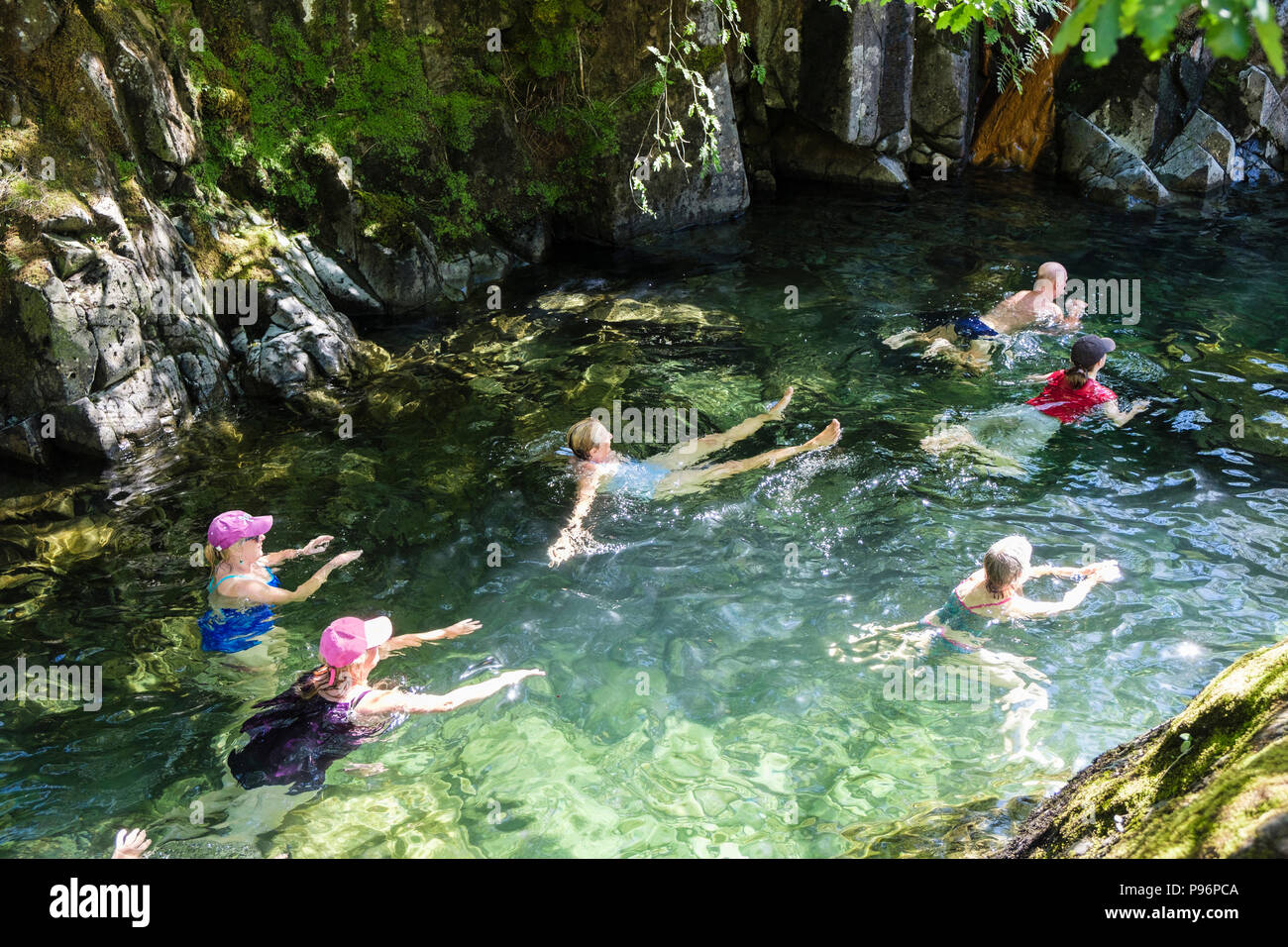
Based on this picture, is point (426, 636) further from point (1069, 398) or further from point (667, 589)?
point (1069, 398)

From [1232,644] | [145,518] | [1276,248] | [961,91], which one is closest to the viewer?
[1232,644]

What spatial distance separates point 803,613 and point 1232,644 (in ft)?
9.93

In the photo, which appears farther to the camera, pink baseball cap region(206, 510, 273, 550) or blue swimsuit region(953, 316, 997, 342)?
blue swimsuit region(953, 316, 997, 342)

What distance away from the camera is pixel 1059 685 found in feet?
20.3

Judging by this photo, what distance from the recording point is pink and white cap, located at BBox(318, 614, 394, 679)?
217 inches

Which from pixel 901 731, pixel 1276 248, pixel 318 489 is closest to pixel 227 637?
pixel 318 489

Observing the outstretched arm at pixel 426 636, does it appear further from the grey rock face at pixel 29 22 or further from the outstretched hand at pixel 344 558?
the grey rock face at pixel 29 22

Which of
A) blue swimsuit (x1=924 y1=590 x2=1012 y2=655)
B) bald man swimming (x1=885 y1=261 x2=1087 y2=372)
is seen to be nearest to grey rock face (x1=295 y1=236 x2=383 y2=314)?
bald man swimming (x1=885 y1=261 x2=1087 y2=372)

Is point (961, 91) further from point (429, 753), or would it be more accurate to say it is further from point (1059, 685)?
point (429, 753)

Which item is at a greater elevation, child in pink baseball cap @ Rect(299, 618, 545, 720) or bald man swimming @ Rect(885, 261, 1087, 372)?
bald man swimming @ Rect(885, 261, 1087, 372)

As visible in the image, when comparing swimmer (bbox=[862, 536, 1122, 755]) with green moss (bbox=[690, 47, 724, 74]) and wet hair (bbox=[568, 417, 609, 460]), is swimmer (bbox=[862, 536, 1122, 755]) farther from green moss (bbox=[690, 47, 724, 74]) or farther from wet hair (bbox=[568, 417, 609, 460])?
green moss (bbox=[690, 47, 724, 74])

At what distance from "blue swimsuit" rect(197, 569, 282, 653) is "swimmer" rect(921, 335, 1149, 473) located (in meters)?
6.47

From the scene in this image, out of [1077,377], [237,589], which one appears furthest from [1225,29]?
[1077,377]

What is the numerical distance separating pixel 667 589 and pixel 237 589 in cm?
330
